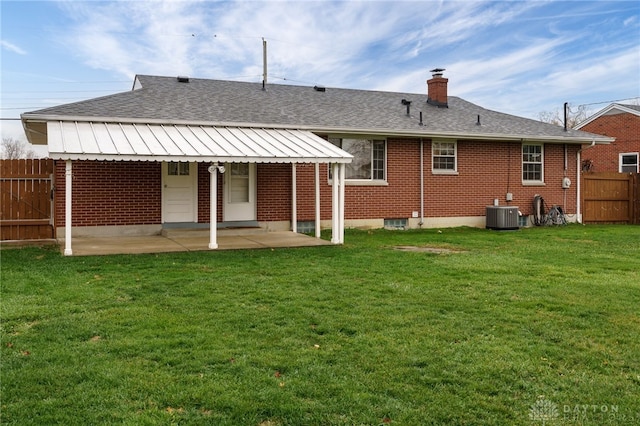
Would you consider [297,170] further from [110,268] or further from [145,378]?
[145,378]

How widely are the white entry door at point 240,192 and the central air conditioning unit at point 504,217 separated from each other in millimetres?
7623

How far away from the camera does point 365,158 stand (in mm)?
15977

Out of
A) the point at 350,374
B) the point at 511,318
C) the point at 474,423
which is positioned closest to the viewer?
the point at 474,423

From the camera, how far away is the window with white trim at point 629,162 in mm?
26188

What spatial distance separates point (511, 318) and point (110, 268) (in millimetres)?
6226

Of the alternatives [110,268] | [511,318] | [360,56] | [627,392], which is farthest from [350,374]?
[360,56]

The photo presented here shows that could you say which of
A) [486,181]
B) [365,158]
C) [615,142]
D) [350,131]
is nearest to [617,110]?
[615,142]

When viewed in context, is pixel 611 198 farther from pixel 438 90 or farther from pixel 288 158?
pixel 288 158

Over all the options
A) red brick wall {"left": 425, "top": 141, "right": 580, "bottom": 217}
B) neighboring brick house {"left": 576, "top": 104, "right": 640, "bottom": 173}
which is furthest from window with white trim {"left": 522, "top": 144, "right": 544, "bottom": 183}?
neighboring brick house {"left": 576, "top": 104, "right": 640, "bottom": 173}

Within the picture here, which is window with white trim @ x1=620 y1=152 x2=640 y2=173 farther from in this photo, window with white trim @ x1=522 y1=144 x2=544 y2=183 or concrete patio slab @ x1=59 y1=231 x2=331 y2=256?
concrete patio slab @ x1=59 y1=231 x2=331 y2=256

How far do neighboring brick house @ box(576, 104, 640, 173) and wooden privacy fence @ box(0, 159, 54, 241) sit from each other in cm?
2558

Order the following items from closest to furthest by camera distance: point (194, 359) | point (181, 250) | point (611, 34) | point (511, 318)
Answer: point (194, 359)
point (511, 318)
point (181, 250)
point (611, 34)

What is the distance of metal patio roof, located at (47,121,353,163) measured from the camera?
10.2 metres

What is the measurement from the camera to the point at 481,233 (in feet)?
50.5
